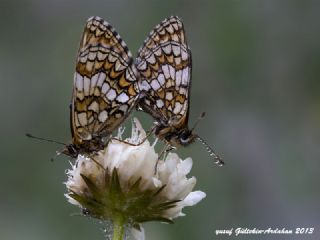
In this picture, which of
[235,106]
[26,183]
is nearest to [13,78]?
[26,183]

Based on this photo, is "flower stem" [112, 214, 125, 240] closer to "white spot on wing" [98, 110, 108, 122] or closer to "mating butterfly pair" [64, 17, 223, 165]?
"mating butterfly pair" [64, 17, 223, 165]

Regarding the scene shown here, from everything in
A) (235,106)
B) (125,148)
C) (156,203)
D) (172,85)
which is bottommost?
(156,203)

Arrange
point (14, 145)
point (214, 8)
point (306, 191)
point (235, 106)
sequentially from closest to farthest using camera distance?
point (306, 191)
point (14, 145)
point (235, 106)
point (214, 8)

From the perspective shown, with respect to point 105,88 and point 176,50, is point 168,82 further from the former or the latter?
point 105,88

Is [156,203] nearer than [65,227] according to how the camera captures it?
Yes

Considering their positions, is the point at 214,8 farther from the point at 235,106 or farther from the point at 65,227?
the point at 65,227

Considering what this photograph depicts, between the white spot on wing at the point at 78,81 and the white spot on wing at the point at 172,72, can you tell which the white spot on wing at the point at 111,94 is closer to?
the white spot on wing at the point at 78,81

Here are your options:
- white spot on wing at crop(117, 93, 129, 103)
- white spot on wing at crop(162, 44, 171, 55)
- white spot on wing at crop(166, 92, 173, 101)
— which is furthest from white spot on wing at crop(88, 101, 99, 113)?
white spot on wing at crop(162, 44, 171, 55)
